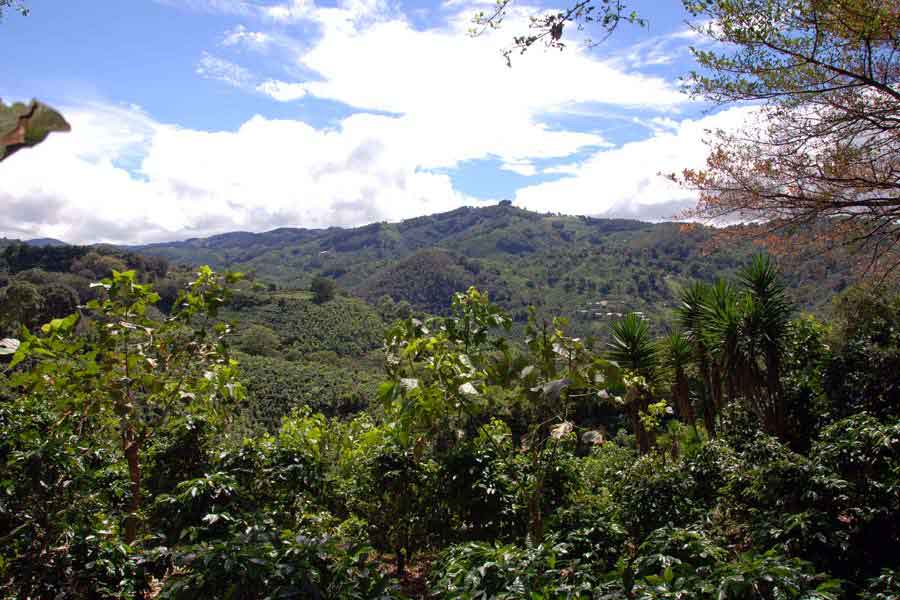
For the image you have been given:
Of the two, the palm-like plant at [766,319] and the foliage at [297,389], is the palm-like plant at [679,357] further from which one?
the foliage at [297,389]

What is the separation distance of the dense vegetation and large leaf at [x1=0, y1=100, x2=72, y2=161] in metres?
1.60

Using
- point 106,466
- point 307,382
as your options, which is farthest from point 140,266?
point 106,466

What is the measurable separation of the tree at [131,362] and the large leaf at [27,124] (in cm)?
235

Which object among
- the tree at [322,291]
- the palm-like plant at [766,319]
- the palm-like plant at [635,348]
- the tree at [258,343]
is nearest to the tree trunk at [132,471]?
the palm-like plant at [635,348]

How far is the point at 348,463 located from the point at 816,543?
3.03m

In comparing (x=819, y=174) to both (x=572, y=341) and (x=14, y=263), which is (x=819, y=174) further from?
(x=14, y=263)

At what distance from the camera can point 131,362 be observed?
10.1 ft

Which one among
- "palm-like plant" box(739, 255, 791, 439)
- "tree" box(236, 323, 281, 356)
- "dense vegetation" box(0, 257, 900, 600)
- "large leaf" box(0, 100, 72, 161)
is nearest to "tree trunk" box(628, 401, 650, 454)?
"palm-like plant" box(739, 255, 791, 439)

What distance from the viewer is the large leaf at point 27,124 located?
0.64 metres

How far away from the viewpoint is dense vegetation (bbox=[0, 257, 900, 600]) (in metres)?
1.94

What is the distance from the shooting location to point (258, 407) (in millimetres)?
37531

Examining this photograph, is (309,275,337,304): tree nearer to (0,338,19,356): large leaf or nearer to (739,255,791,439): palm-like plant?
(739,255,791,439): palm-like plant

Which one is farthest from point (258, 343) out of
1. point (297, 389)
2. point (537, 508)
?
point (537, 508)

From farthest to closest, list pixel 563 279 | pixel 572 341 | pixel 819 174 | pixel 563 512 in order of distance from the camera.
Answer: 1. pixel 563 279
2. pixel 819 174
3. pixel 563 512
4. pixel 572 341
